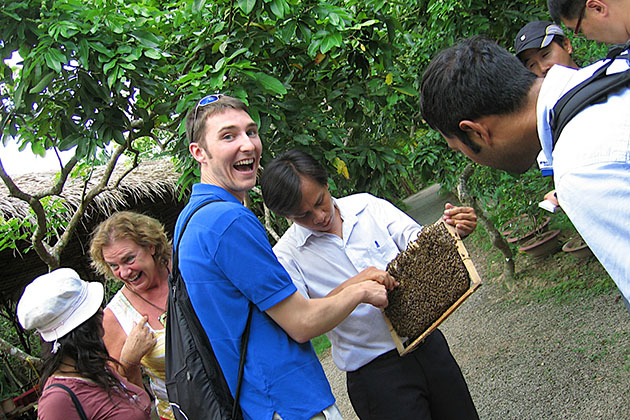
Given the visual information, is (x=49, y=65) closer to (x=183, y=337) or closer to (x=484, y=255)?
(x=183, y=337)

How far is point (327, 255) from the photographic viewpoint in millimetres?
2588

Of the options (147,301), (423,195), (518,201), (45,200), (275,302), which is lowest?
(423,195)

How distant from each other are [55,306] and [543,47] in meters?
3.27

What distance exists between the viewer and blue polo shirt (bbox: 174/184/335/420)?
1813 mm

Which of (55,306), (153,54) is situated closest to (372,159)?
(153,54)

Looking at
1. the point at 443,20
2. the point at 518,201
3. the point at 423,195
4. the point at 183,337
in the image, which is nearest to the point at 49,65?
the point at 183,337

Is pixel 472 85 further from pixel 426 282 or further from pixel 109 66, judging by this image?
pixel 109 66

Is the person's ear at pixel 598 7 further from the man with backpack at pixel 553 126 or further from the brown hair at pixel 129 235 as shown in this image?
the brown hair at pixel 129 235

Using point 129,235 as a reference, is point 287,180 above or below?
above

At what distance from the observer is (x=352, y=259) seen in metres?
2.54

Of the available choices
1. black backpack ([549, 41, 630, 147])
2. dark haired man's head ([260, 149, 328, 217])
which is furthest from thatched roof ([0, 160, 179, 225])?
black backpack ([549, 41, 630, 147])

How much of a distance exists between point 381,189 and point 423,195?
14771 mm

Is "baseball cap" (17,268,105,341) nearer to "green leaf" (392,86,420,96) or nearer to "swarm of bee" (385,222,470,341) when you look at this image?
"swarm of bee" (385,222,470,341)

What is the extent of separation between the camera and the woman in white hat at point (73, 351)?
2.39 m
